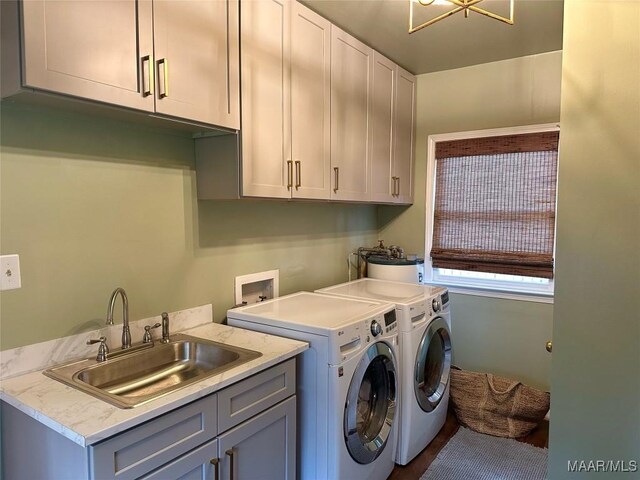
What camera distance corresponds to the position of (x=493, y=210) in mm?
3070

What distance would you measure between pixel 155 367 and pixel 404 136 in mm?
2361

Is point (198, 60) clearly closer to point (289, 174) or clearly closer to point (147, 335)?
point (289, 174)

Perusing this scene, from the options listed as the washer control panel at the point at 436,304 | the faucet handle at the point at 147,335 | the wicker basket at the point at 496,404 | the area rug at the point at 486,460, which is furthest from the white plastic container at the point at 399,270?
the faucet handle at the point at 147,335

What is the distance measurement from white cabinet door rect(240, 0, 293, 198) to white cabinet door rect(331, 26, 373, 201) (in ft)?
1.38

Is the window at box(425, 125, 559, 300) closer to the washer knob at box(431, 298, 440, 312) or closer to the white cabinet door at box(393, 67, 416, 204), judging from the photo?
the white cabinet door at box(393, 67, 416, 204)

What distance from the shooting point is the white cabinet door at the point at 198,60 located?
154cm

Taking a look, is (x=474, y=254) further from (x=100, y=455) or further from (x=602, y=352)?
(x=100, y=455)

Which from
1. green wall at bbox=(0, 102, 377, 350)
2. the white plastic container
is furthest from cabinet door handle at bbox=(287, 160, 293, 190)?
the white plastic container

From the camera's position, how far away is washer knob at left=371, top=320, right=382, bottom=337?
2072 millimetres

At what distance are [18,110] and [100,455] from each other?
3.78 feet

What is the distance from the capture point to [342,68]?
8.17ft

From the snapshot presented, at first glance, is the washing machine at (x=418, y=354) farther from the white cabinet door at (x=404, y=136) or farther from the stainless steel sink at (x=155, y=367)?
the stainless steel sink at (x=155, y=367)

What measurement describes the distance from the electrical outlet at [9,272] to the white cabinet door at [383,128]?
201 centimetres

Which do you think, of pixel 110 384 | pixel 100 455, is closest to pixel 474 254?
pixel 110 384
